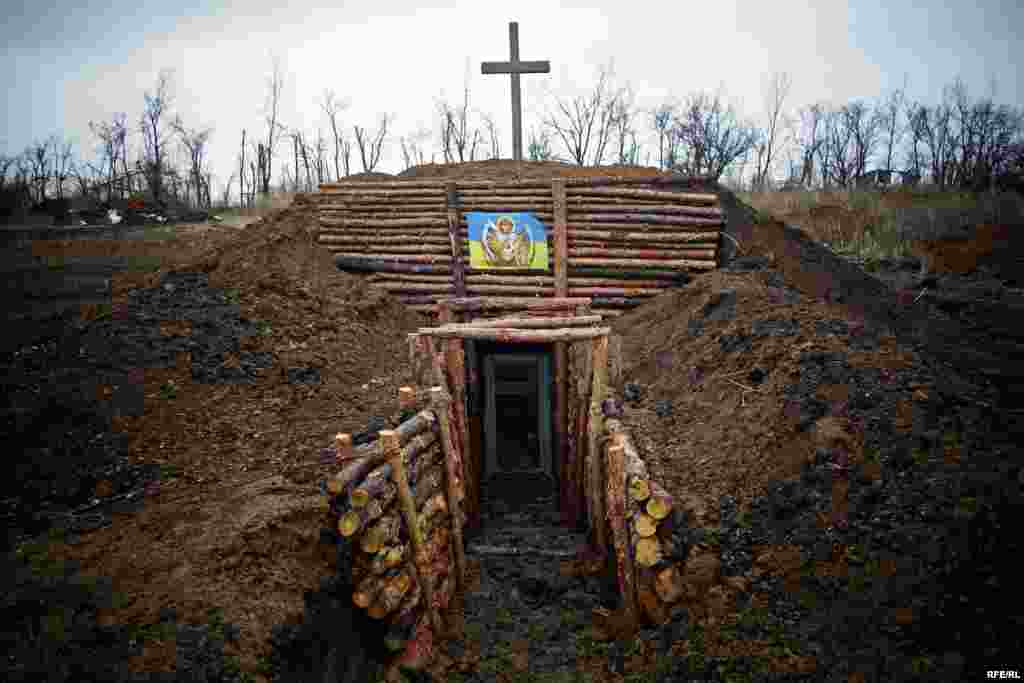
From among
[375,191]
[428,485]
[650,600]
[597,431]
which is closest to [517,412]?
[375,191]

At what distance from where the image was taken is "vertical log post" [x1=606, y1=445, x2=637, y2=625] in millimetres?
4754

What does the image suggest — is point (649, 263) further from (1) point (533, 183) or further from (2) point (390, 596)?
(2) point (390, 596)

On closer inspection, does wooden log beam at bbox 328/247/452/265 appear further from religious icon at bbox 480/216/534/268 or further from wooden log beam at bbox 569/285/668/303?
wooden log beam at bbox 569/285/668/303

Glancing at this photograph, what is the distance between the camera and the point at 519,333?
6.61 m

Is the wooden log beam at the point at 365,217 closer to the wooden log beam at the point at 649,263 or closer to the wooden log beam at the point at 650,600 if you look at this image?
the wooden log beam at the point at 649,263

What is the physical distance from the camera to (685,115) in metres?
31.2

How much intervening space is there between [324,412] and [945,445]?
603 cm

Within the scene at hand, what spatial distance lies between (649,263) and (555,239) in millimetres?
1774

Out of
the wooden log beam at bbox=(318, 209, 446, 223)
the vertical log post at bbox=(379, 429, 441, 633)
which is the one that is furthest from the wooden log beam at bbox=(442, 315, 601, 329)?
the wooden log beam at bbox=(318, 209, 446, 223)

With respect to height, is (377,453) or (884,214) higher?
(884,214)

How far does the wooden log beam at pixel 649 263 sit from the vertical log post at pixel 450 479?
5.05 metres

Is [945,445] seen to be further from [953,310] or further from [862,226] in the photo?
[862,226]

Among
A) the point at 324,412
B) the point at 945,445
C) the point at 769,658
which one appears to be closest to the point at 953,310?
the point at 945,445

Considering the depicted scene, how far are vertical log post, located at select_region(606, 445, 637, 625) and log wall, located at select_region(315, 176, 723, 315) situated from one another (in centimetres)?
536
